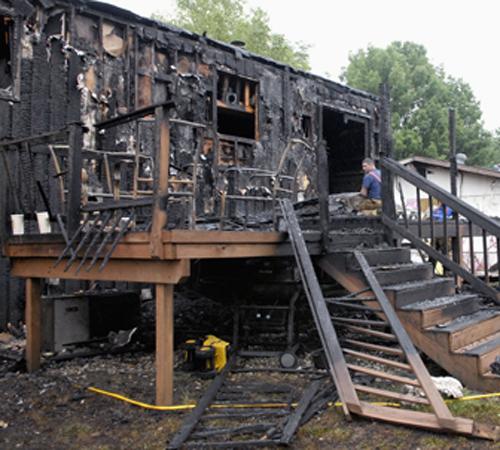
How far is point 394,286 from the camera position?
5238 millimetres

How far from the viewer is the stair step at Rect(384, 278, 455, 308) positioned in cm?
500

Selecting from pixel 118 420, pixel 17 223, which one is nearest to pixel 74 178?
pixel 17 223

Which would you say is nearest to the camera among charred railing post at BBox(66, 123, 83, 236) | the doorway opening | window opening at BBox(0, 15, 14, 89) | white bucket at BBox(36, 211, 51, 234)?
charred railing post at BBox(66, 123, 83, 236)

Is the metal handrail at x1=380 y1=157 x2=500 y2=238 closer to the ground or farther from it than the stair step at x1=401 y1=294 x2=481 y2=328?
Result: farther from it

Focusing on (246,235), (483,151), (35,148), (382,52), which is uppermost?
(382,52)

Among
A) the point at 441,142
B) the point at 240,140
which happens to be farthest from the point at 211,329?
the point at 441,142

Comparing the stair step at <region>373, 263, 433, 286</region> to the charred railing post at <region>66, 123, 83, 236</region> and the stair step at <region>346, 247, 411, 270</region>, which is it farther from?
the charred railing post at <region>66, 123, 83, 236</region>

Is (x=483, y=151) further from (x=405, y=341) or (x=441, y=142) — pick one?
(x=405, y=341)

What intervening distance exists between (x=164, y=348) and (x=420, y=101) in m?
34.1

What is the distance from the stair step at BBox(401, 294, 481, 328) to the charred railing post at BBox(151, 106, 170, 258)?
92.8 inches

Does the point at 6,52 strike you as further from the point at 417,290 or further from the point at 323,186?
the point at 417,290

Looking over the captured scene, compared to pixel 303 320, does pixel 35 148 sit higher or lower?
higher

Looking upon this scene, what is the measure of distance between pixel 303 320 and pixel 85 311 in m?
3.02

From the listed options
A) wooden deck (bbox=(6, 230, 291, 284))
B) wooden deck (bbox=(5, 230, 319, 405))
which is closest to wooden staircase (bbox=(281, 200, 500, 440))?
wooden deck (bbox=(6, 230, 291, 284))
